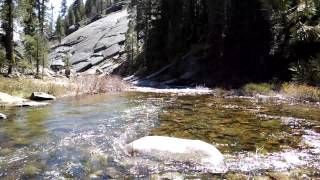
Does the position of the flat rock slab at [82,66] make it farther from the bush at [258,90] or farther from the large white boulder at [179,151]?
the large white boulder at [179,151]

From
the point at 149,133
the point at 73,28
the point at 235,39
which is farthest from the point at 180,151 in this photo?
the point at 73,28

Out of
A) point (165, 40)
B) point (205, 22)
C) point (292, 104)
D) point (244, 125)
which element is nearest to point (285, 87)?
point (292, 104)

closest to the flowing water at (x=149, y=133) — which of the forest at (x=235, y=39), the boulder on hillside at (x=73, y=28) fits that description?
the forest at (x=235, y=39)

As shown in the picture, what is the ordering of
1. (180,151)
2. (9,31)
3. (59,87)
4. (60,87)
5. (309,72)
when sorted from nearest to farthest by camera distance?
1. (180,151)
2. (309,72)
3. (59,87)
4. (60,87)
5. (9,31)

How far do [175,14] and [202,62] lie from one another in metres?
13.0

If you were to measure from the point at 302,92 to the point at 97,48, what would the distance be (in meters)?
72.0

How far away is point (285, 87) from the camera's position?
27.4 metres

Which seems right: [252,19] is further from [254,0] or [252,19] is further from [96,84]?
[96,84]

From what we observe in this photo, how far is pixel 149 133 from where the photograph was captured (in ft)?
45.6

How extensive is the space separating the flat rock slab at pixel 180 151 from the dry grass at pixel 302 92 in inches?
590

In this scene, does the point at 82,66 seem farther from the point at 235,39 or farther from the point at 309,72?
the point at 309,72

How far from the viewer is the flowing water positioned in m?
9.27

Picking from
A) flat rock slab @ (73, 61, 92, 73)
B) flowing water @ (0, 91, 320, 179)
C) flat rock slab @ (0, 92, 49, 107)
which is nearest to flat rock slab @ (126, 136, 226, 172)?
flowing water @ (0, 91, 320, 179)

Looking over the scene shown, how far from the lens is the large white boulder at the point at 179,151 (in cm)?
991
